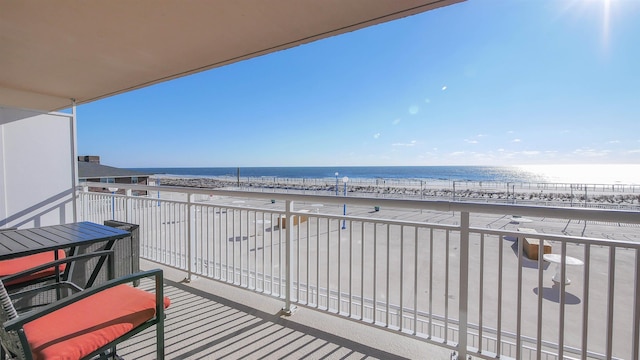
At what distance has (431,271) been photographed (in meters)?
1.82

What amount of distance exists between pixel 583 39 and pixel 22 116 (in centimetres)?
2398

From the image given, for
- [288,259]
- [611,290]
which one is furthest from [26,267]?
[611,290]

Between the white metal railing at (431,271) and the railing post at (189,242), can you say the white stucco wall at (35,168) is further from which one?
the railing post at (189,242)

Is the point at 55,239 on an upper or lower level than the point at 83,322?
upper

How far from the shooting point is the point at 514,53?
2017 cm

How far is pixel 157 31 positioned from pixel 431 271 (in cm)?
254

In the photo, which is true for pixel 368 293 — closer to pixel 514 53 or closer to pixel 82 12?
pixel 82 12

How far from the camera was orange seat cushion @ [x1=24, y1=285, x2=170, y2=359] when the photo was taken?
1.02 m

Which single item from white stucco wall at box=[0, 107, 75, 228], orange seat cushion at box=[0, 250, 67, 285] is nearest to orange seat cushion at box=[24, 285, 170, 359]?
orange seat cushion at box=[0, 250, 67, 285]

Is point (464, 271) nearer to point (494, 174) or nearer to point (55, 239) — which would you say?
point (55, 239)

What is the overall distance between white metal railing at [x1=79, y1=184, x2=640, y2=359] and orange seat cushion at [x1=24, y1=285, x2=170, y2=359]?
1.13 meters

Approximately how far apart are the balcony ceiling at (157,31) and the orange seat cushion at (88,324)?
1667 millimetres

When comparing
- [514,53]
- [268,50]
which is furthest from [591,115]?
[268,50]

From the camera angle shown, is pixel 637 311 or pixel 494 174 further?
pixel 494 174
